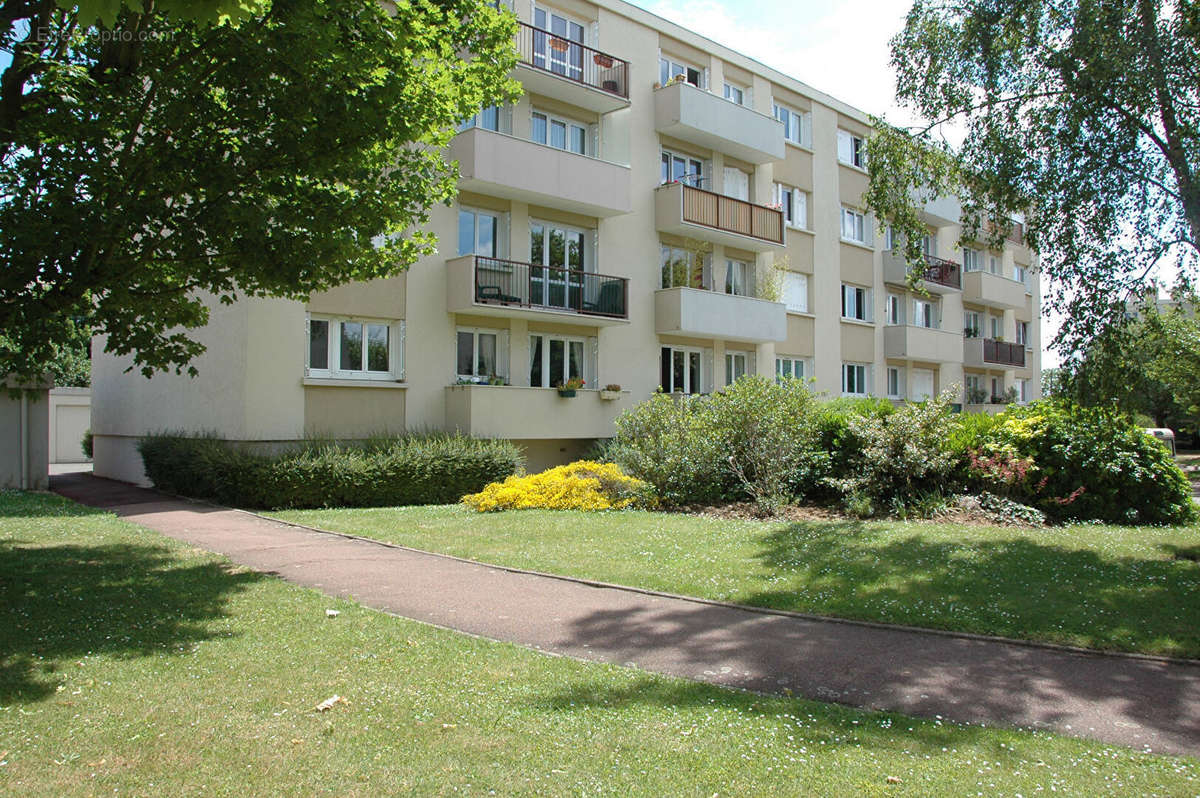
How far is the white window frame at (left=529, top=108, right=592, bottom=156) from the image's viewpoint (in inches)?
843

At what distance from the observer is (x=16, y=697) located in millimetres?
4922

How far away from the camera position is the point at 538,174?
20.0 meters

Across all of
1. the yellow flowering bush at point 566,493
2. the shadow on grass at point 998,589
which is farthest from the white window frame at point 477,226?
the shadow on grass at point 998,589

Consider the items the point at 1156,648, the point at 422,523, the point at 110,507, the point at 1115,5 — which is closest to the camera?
the point at 1156,648

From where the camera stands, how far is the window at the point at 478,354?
20.2 meters

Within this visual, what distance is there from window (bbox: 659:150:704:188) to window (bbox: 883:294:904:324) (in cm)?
1093

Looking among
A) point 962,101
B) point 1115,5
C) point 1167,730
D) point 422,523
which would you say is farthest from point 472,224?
point 1167,730

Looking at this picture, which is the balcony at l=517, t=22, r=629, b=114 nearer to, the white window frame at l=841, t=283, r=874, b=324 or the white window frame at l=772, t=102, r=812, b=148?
the white window frame at l=772, t=102, r=812, b=148

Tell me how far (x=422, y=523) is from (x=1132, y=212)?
35.1 ft

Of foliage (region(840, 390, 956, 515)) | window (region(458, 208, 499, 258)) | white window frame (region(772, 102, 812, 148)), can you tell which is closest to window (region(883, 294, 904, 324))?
white window frame (region(772, 102, 812, 148))

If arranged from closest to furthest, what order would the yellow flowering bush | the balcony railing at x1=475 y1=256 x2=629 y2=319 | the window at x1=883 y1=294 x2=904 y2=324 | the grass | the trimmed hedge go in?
the grass → the yellow flowering bush → the trimmed hedge → the balcony railing at x1=475 y1=256 x2=629 y2=319 → the window at x1=883 y1=294 x2=904 y2=324

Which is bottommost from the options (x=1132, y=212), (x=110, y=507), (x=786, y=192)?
(x=110, y=507)

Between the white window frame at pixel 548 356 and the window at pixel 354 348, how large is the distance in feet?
12.2

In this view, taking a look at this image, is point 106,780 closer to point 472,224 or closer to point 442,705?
point 442,705
